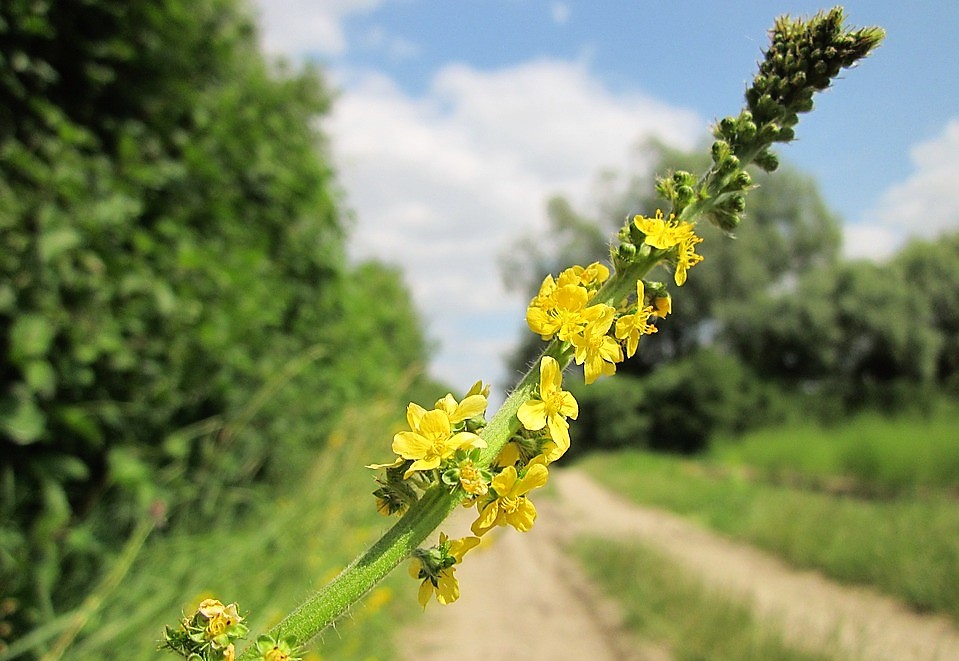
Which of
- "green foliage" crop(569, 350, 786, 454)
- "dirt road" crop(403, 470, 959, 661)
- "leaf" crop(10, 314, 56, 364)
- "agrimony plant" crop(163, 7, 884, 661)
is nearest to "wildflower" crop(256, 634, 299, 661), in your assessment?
"agrimony plant" crop(163, 7, 884, 661)

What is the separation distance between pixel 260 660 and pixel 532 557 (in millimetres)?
10594

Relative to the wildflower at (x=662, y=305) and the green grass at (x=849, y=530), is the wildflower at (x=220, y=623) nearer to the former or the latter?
the wildflower at (x=662, y=305)

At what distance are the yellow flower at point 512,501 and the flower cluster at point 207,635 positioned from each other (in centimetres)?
32

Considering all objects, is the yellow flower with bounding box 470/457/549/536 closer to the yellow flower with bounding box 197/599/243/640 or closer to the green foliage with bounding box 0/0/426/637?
the yellow flower with bounding box 197/599/243/640

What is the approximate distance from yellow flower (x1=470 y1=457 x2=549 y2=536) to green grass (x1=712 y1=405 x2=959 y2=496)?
42.6 feet

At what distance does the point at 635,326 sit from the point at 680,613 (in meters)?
6.11

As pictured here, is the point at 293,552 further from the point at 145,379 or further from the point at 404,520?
the point at 404,520

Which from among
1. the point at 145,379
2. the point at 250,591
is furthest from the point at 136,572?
the point at 145,379

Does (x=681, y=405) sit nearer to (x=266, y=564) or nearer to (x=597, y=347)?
(x=266, y=564)

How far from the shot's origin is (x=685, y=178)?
968 mm

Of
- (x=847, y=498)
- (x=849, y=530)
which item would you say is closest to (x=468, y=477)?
(x=849, y=530)

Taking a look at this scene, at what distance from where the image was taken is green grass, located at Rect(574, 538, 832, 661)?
490 cm

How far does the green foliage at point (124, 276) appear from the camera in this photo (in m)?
2.48

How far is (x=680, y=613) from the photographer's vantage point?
612cm
